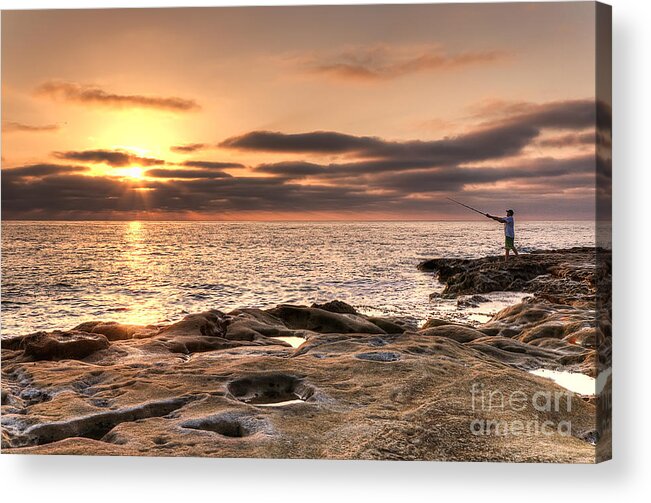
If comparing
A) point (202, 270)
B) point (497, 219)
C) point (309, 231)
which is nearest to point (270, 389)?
point (202, 270)

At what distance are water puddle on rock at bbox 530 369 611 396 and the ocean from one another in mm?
813

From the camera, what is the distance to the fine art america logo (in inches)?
283

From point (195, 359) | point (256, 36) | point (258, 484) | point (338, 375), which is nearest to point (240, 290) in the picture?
point (195, 359)

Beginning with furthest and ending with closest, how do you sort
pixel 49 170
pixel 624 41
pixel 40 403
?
pixel 49 170
pixel 40 403
pixel 624 41

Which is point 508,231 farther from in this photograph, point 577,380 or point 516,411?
point 516,411

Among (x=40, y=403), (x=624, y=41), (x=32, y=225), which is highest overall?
(x=624, y=41)

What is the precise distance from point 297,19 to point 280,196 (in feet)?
5.76

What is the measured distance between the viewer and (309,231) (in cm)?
841

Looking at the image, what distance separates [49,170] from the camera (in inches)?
321

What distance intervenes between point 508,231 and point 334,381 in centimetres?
219

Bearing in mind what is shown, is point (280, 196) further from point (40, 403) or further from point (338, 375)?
point (40, 403)

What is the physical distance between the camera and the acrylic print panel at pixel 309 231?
23.6 feet

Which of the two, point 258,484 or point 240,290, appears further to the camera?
point 240,290

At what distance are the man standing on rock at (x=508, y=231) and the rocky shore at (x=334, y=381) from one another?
0.51 feet
